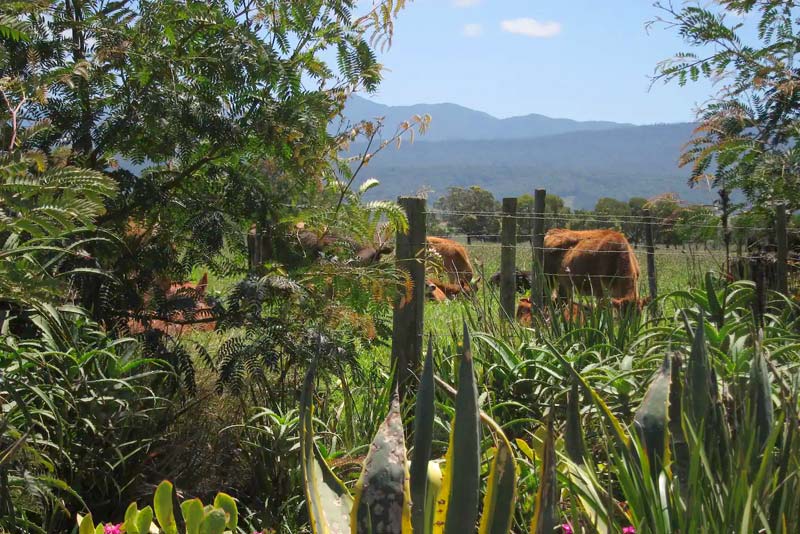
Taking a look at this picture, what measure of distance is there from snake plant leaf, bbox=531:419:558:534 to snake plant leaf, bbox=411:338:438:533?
31 centimetres

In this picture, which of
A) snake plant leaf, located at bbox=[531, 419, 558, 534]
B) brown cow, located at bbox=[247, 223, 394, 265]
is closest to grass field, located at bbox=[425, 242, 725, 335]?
brown cow, located at bbox=[247, 223, 394, 265]

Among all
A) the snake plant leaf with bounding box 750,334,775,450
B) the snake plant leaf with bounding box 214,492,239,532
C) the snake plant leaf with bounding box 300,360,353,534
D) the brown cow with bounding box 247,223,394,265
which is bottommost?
the snake plant leaf with bounding box 214,492,239,532

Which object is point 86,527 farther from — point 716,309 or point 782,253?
point 782,253

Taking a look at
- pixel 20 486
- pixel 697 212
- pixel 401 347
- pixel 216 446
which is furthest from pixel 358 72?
pixel 697 212

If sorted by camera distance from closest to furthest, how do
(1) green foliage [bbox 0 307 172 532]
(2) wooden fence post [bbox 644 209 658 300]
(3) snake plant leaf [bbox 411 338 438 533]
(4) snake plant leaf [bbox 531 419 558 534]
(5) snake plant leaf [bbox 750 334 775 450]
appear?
(4) snake plant leaf [bbox 531 419 558 534], (3) snake plant leaf [bbox 411 338 438 533], (5) snake plant leaf [bbox 750 334 775 450], (1) green foliage [bbox 0 307 172 532], (2) wooden fence post [bbox 644 209 658 300]

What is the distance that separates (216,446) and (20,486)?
1189mm

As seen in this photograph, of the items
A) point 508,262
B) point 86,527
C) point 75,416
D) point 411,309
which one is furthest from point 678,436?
point 508,262

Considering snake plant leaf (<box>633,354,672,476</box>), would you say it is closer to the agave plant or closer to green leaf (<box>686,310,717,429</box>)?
green leaf (<box>686,310,717,429</box>)

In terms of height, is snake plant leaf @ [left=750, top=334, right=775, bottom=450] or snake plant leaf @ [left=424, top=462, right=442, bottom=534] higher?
snake plant leaf @ [left=750, top=334, right=775, bottom=450]

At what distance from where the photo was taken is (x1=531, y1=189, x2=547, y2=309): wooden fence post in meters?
5.43

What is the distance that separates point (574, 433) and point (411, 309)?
2668mm

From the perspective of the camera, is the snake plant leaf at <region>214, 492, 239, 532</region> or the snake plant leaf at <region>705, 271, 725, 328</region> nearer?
the snake plant leaf at <region>214, 492, 239, 532</region>

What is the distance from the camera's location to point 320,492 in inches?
87.4

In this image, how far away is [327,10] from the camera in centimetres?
409
